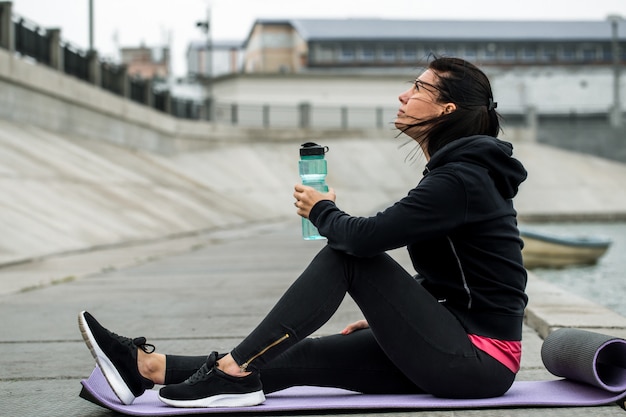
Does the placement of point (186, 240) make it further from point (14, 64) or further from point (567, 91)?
point (567, 91)

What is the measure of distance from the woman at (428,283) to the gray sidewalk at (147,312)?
9.4 inches

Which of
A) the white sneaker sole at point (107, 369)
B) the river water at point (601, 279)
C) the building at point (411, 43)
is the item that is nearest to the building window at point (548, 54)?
the building at point (411, 43)

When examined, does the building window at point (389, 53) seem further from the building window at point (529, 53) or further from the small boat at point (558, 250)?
the small boat at point (558, 250)

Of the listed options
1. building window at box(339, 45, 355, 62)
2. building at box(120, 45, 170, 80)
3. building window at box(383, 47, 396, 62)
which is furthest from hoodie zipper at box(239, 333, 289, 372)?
building at box(120, 45, 170, 80)

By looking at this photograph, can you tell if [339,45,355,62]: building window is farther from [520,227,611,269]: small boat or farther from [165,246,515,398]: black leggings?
[165,246,515,398]: black leggings

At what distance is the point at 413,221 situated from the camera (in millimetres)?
3578

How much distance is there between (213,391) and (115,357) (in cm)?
43

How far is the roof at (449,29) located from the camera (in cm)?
7088

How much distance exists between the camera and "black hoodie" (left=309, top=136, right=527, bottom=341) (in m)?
3.59

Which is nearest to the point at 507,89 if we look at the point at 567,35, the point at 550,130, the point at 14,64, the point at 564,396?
the point at 550,130

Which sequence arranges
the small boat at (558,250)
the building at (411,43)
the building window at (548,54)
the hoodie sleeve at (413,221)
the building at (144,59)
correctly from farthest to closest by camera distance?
the building at (144,59)
the building window at (548,54)
the building at (411,43)
the small boat at (558,250)
the hoodie sleeve at (413,221)

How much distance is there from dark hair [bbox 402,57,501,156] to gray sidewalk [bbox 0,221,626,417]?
114cm

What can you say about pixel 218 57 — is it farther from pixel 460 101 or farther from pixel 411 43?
pixel 460 101

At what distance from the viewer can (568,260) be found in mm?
19469
